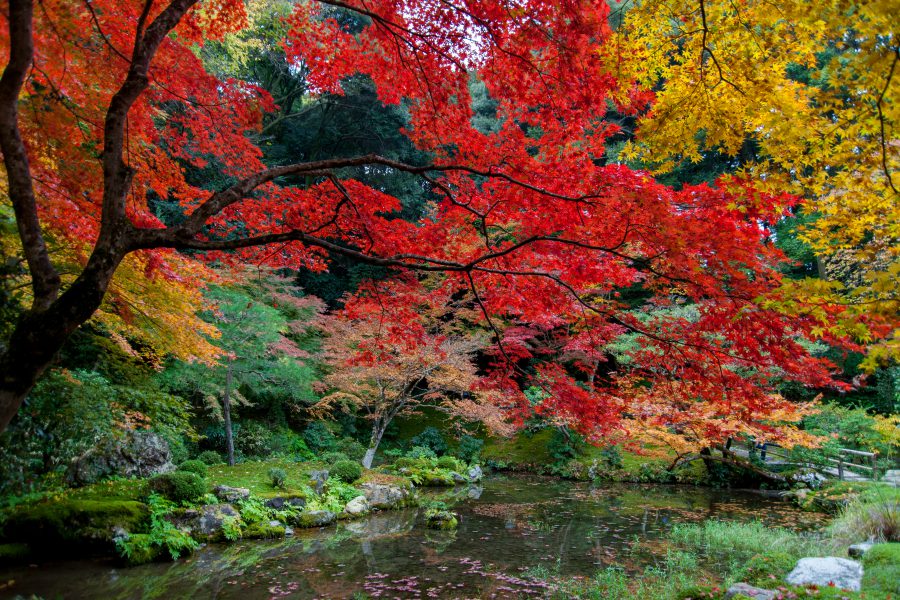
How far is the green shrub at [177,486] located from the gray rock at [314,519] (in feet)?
5.87

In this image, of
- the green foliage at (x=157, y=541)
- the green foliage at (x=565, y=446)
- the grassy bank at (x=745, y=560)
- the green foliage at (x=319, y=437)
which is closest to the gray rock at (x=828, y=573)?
the grassy bank at (x=745, y=560)

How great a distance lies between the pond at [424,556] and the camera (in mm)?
5414

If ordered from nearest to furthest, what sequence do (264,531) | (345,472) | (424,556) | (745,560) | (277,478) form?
(745,560)
(424,556)
(264,531)
(277,478)
(345,472)

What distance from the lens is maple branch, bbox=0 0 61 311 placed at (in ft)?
7.89

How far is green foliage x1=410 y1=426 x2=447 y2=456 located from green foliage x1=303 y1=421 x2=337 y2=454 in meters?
2.92

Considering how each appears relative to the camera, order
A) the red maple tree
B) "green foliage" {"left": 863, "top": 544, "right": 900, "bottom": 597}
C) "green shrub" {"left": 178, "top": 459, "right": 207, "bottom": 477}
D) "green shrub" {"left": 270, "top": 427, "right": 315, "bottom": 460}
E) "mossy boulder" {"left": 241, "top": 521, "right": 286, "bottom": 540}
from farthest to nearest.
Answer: "green shrub" {"left": 270, "top": 427, "right": 315, "bottom": 460} → "green shrub" {"left": 178, "top": 459, "right": 207, "bottom": 477} → "mossy boulder" {"left": 241, "top": 521, "right": 286, "bottom": 540} → "green foliage" {"left": 863, "top": 544, "right": 900, "bottom": 597} → the red maple tree

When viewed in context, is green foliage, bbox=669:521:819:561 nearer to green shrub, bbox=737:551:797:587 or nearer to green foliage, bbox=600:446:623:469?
green shrub, bbox=737:551:797:587

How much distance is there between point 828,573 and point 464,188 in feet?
15.7

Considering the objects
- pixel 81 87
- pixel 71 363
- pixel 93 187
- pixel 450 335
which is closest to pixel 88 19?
pixel 81 87

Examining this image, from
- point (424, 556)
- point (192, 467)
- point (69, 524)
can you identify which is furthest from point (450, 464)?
point (69, 524)

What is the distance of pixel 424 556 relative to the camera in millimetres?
6859

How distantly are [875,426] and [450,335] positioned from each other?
9.69 m

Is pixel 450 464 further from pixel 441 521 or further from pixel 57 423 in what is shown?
pixel 57 423

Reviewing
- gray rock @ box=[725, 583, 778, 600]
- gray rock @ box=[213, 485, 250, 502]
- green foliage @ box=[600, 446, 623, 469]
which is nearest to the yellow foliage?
gray rock @ box=[725, 583, 778, 600]
